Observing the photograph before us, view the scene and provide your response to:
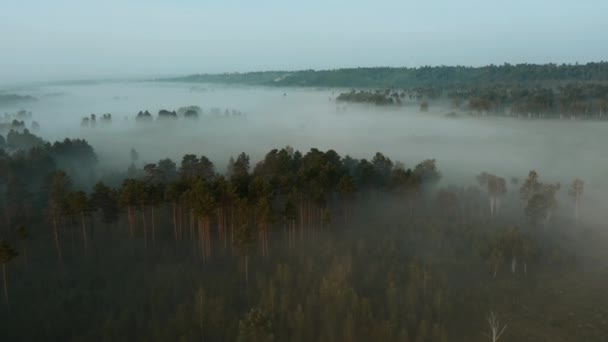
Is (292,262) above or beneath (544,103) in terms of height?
beneath

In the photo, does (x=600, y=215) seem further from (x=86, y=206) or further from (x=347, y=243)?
(x=86, y=206)

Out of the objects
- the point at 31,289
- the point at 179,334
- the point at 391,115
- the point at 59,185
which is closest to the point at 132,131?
the point at 391,115

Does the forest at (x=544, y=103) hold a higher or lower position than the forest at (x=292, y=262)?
higher

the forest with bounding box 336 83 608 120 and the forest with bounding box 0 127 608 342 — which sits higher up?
the forest with bounding box 336 83 608 120

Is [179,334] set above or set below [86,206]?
below

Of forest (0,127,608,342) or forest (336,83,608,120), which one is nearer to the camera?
forest (0,127,608,342)

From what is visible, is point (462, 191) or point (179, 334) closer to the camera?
point (179, 334)

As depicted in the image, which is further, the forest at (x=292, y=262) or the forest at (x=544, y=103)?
the forest at (x=544, y=103)

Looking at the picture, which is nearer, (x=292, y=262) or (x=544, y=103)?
(x=292, y=262)
